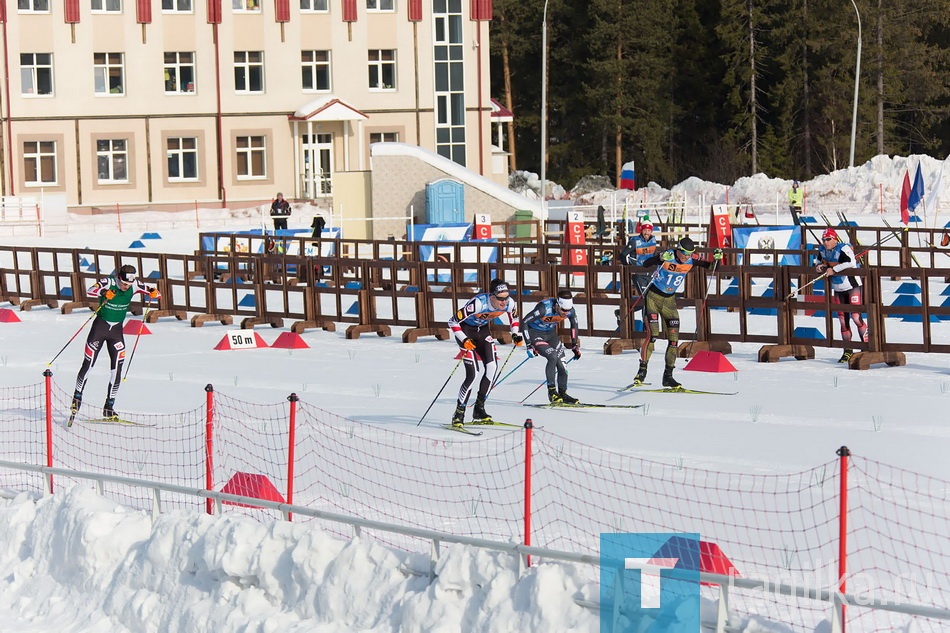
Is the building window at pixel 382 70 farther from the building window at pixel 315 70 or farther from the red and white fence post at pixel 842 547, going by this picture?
the red and white fence post at pixel 842 547

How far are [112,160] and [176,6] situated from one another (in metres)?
6.11

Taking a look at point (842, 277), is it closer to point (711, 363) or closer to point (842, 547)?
point (711, 363)

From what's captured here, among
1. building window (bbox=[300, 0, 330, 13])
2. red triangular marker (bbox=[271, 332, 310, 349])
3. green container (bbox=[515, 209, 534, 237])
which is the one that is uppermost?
building window (bbox=[300, 0, 330, 13])

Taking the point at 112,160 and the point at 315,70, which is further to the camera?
the point at 315,70

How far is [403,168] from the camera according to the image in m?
44.4

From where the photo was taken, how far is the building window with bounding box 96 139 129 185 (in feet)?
182

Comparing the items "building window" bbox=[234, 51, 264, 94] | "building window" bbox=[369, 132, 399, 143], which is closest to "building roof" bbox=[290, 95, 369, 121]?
"building window" bbox=[234, 51, 264, 94]

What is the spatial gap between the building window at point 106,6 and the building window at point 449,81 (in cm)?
1204

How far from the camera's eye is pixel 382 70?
2323 inches

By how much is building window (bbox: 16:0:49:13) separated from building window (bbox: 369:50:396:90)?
40.6 feet

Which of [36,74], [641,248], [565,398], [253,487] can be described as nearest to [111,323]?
[565,398]

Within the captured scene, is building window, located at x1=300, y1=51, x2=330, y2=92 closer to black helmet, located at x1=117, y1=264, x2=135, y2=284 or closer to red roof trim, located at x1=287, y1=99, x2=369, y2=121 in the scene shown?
red roof trim, located at x1=287, y1=99, x2=369, y2=121

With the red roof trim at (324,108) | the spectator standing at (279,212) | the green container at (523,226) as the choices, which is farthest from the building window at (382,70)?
the spectator standing at (279,212)

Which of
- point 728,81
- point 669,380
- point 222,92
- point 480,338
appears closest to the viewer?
point 480,338
